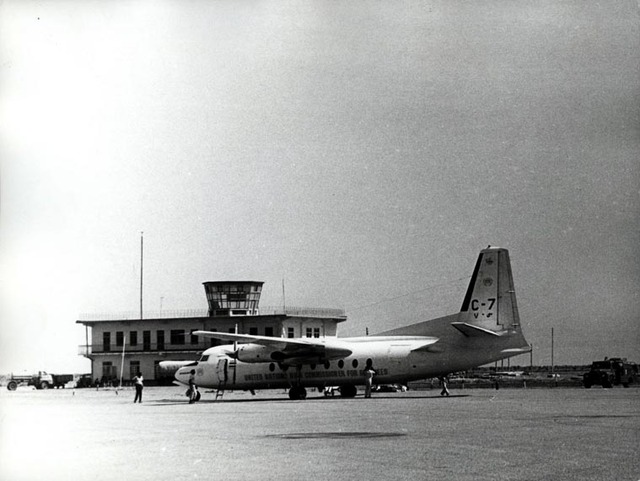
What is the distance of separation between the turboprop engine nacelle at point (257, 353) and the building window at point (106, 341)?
39.8 meters

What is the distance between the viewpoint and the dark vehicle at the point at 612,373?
1821 inches

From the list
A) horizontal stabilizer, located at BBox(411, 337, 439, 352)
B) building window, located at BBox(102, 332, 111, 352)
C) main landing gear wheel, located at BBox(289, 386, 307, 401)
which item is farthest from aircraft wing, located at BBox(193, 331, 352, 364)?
building window, located at BBox(102, 332, 111, 352)

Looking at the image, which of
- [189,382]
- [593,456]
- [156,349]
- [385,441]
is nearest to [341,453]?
[385,441]

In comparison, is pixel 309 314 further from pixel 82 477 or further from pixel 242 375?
pixel 82 477

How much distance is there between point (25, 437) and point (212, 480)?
26.3 feet

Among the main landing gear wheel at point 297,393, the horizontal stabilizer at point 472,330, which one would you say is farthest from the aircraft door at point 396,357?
A: the main landing gear wheel at point 297,393

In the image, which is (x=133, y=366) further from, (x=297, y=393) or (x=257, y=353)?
(x=297, y=393)

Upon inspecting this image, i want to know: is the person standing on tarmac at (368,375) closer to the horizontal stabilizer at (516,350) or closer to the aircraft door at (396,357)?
the aircraft door at (396,357)

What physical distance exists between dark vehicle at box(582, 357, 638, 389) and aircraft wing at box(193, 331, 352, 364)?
1867cm

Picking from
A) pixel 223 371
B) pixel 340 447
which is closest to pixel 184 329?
pixel 223 371

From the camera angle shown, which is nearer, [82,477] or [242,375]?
[82,477]

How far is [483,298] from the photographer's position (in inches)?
1286

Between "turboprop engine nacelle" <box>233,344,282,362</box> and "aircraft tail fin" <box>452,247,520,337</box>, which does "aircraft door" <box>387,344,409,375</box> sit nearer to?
"aircraft tail fin" <box>452,247,520,337</box>

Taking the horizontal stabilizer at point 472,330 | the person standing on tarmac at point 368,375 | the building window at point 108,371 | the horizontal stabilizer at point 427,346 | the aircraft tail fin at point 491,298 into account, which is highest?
the aircraft tail fin at point 491,298
